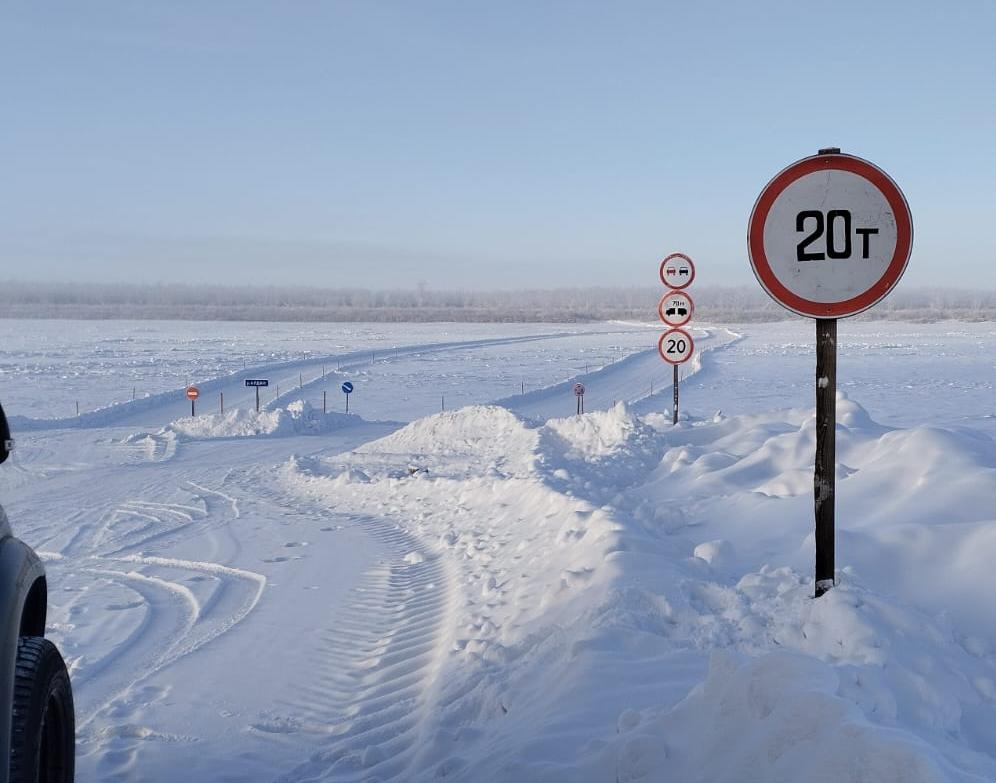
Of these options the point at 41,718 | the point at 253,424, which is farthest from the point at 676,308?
the point at 253,424

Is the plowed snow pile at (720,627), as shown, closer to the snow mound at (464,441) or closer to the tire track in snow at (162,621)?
the tire track in snow at (162,621)

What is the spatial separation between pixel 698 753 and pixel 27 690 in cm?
241

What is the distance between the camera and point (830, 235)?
3.96 m

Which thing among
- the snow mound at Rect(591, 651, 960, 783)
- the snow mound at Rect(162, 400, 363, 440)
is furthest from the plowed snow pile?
the snow mound at Rect(162, 400, 363, 440)

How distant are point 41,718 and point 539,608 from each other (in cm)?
374

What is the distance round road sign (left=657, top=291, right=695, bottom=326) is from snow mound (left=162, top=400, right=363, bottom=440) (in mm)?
11284

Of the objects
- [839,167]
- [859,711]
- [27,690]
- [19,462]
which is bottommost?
[19,462]

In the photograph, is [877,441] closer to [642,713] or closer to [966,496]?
[966,496]

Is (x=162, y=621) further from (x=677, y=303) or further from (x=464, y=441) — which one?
(x=464, y=441)

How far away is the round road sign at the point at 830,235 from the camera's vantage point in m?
3.90

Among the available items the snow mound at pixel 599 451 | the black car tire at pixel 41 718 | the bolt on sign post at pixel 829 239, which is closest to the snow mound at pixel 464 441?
the snow mound at pixel 599 451

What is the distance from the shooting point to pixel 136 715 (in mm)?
5203

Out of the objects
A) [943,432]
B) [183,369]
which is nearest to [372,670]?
[943,432]

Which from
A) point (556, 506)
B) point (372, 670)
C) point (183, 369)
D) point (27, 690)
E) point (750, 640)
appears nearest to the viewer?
point (27, 690)
